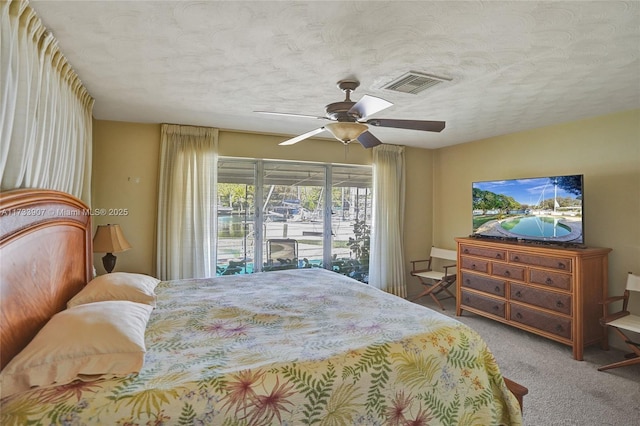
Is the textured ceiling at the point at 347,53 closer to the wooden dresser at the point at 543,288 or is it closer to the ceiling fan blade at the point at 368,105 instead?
the ceiling fan blade at the point at 368,105

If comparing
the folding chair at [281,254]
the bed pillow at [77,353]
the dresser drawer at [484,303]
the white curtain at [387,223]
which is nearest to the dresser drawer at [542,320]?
the dresser drawer at [484,303]

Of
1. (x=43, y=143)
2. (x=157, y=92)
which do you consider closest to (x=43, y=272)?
(x=43, y=143)

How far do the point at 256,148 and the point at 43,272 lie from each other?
114 inches

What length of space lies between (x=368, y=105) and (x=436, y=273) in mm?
3452

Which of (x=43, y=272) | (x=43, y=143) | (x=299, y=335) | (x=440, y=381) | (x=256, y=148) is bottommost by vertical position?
(x=440, y=381)

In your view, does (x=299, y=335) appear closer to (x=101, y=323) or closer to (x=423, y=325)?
(x=423, y=325)

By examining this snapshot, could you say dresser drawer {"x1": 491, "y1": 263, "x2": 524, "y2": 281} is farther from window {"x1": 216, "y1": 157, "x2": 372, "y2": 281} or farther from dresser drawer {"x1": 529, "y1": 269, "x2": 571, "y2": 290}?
window {"x1": 216, "y1": 157, "x2": 372, "y2": 281}

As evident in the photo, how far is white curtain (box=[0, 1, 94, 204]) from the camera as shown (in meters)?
1.48

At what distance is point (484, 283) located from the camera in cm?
394

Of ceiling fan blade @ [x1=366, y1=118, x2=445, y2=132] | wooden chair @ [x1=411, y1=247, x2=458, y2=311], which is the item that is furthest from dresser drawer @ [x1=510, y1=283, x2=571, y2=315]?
ceiling fan blade @ [x1=366, y1=118, x2=445, y2=132]

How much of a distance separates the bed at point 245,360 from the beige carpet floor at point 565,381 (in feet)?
3.05

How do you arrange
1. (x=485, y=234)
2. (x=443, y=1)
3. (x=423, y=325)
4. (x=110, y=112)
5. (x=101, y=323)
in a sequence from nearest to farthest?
(x=101, y=323) < (x=443, y=1) < (x=423, y=325) < (x=110, y=112) < (x=485, y=234)

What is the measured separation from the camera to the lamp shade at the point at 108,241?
3152 millimetres

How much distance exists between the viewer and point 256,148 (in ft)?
14.1
